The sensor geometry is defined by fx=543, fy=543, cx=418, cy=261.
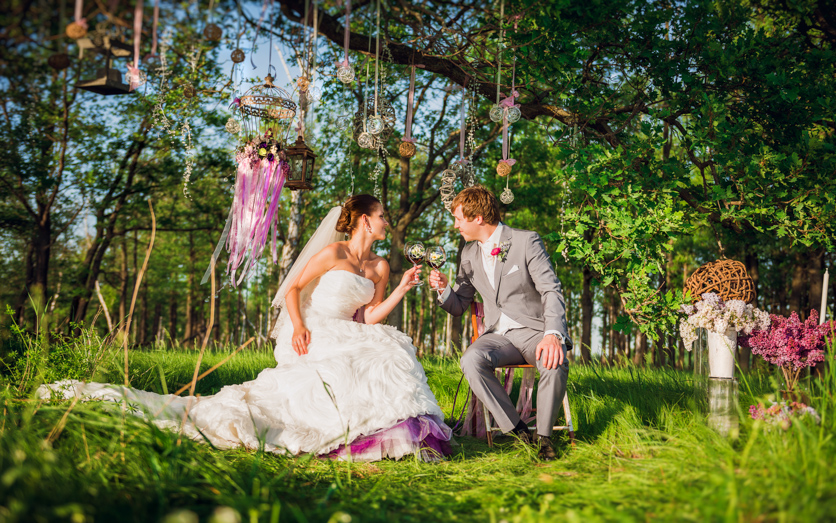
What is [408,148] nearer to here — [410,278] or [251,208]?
[410,278]

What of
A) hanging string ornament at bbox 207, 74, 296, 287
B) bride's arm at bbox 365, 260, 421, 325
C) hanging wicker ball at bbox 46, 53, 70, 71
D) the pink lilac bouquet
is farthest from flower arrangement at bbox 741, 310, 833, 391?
hanging string ornament at bbox 207, 74, 296, 287

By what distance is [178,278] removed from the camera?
2150 cm

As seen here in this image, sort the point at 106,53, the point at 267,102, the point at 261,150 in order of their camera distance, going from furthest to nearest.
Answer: the point at 261,150 < the point at 267,102 < the point at 106,53

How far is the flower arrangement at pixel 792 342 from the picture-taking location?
3309 mm

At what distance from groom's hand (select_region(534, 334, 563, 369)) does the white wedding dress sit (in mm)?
743

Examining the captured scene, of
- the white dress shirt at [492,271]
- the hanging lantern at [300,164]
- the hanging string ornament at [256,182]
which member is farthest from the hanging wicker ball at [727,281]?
the hanging string ornament at [256,182]

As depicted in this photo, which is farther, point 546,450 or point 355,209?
point 355,209

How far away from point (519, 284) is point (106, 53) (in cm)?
271

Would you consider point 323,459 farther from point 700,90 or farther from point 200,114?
point 200,114

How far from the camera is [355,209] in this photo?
4203 mm

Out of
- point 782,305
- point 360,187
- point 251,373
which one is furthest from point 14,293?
point 782,305

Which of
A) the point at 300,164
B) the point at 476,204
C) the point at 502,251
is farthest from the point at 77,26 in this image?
the point at 300,164

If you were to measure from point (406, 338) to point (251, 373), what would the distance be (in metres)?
2.73

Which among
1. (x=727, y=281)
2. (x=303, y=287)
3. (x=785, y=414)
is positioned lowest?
(x=785, y=414)
